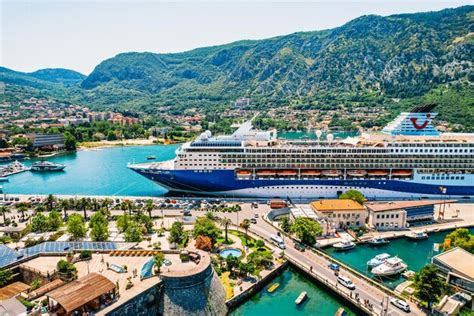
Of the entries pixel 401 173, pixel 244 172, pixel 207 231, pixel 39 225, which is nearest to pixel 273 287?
pixel 207 231

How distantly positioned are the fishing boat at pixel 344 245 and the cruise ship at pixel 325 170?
12017 millimetres

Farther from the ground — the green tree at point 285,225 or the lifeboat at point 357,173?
the lifeboat at point 357,173

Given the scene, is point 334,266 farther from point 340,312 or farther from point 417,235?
point 417,235

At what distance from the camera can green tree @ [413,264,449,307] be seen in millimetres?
22688

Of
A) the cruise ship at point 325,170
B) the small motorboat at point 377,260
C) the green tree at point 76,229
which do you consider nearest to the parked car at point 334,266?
the small motorboat at point 377,260

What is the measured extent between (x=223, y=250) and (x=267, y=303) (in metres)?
6.80

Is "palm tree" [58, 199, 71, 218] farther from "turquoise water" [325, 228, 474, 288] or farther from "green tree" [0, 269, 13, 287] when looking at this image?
"turquoise water" [325, 228, 474, 288]

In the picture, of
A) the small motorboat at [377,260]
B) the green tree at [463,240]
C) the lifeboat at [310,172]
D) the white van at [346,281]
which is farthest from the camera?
the lifeboat at [310,172]

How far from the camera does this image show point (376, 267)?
29141 mm

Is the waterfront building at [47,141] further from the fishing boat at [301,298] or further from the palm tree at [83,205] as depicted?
the fishing boat at [301,298]

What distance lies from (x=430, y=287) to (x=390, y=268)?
20.0 ft

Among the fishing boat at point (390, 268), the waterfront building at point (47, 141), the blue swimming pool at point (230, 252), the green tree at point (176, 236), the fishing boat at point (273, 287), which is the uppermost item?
the waterfront building at point (47, 141)

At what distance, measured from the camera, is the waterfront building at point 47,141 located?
316 ft

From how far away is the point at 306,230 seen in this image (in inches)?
1261
